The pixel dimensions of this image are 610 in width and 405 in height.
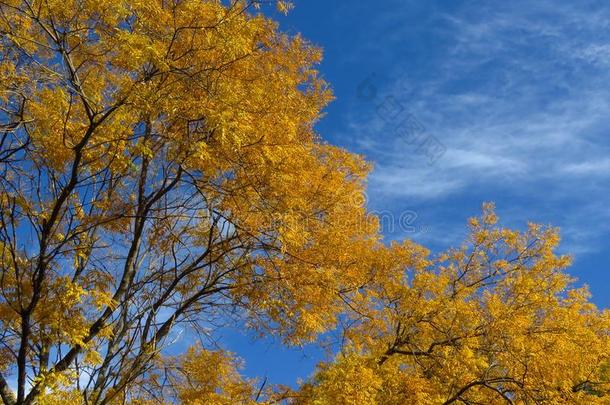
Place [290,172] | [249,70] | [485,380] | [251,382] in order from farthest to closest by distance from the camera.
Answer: [251,382]
[485,380]
[249,70]
[290,172]

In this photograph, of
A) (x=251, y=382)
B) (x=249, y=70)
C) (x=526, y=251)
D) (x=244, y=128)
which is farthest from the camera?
(x=526, y=251)

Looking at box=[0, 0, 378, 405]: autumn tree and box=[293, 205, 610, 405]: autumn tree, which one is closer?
box=[0, 0, 378, 405]: autumn tree

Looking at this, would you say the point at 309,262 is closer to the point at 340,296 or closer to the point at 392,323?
the point at 340,296

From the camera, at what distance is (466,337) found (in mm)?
9125

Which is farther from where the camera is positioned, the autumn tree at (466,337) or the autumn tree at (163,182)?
the autumn tree at (466,337)

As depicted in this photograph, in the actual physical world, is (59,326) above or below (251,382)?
below

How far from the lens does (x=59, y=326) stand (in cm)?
607

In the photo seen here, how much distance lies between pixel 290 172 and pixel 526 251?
551 cm

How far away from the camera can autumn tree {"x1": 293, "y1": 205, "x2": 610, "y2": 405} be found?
8711 millimetres

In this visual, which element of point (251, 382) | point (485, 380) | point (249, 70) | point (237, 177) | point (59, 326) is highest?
point (249, 70)

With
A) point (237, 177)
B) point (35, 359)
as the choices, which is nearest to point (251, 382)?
point (35, 359)

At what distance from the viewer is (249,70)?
7910 mm

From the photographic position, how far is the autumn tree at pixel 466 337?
28.6ft

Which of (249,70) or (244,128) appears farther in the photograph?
(249,70)
